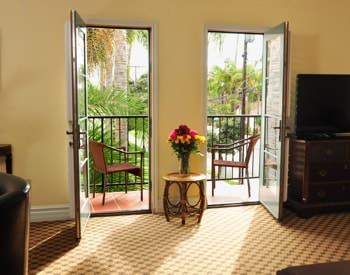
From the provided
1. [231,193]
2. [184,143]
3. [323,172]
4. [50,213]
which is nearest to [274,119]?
[323,172]

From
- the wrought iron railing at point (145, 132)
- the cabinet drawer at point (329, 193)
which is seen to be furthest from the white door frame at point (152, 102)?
the cabinet drawer at point (329, 193)

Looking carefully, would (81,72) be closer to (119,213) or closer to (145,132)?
(119,213)

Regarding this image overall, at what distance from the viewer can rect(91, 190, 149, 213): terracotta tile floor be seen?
4.50 metres

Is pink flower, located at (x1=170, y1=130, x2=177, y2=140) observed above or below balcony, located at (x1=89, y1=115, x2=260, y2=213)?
above

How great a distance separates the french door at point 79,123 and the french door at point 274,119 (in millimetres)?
1972

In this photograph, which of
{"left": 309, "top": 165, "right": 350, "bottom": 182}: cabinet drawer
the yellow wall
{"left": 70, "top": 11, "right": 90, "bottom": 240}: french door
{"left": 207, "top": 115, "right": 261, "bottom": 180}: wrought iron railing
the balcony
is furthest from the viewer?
{"left": 207, "top": 115, "right": 261, "bottom": 180}: wrought iron railing

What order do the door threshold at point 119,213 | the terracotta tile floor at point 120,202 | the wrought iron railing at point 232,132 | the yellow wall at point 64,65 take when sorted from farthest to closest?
the wrought iron railing at point 232,132 → the terracotta tile floor at point 120,202 → the door threshold at point 119,213 → the yellow wall at point 64,65

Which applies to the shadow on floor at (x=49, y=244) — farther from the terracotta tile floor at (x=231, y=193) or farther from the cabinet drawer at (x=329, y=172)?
the cabinet drawer at (x=329, y=172)

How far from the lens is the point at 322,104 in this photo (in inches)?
171

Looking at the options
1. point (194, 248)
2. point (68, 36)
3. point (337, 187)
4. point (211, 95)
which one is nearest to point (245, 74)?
point (211, 95)

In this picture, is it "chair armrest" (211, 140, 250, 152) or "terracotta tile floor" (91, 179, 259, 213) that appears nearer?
"terracotta tile floor" (91, 179, 259, 213)

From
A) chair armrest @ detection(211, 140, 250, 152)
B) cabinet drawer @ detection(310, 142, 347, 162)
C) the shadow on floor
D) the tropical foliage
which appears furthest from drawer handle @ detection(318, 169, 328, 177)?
the tropical foliage

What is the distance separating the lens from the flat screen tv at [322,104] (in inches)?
168

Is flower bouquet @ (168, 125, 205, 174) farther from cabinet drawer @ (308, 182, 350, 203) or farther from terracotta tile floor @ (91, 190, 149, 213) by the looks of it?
cabinet drawer @ (308, 182, 350, 203)
